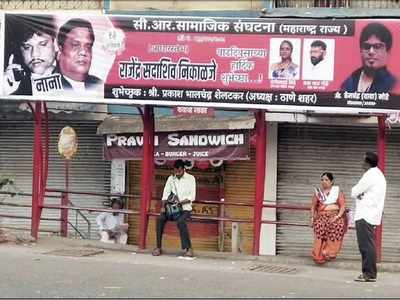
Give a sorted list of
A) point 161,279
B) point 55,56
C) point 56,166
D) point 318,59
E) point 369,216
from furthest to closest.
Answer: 1. point 56,166
2. point 55,56
3. point 318,59
4. point 369,216
5. point 161,279

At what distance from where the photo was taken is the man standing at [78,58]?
1066 centimetres

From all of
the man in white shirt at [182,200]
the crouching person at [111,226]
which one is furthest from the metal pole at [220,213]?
the man in white shirt at [182,200]

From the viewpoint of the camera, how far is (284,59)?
10195mm

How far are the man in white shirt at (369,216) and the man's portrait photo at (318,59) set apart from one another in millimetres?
1651

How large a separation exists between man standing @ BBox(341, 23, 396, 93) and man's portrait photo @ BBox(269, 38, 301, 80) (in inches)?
29.5

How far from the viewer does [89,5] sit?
1429 cm

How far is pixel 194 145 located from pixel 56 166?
3.14m

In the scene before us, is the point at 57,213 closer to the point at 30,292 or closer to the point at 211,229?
the point at 211,229

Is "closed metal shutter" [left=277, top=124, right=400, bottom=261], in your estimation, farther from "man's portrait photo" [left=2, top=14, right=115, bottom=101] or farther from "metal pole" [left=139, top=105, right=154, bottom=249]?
"man's portrait photo" [left=2, top=14, right=115, bottom=101]

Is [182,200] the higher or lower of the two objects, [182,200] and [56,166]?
the lower

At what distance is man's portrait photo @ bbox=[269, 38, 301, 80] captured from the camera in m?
10.2

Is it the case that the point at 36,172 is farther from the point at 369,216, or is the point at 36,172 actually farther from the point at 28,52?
the point at 369,216

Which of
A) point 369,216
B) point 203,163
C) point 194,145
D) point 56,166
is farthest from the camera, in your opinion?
point 56,166

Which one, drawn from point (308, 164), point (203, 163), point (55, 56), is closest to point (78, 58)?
point (55, 56)
